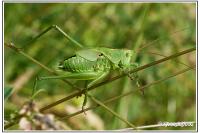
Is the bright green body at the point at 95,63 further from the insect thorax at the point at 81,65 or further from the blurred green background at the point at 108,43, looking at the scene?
the blurred green background at the point at 108,43

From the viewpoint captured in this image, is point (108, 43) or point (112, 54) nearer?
point (112, 54)

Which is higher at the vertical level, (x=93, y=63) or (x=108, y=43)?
(x=108, y=43)

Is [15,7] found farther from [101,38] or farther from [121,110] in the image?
[121,110]

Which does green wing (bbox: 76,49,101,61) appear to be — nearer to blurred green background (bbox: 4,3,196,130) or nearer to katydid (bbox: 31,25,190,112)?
katydid (bbox: 31,25,190,112)

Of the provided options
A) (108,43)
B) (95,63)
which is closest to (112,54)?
Result: (95,63)

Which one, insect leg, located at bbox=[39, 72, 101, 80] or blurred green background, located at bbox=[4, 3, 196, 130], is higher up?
blurred green background, located at bbox=[4, 3, 196, 130]

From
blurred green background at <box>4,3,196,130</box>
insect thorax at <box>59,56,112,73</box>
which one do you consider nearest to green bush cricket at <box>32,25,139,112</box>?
insect thorax at <box>59,56,112,73</box>

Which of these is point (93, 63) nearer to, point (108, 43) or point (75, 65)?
point (75, 65)
